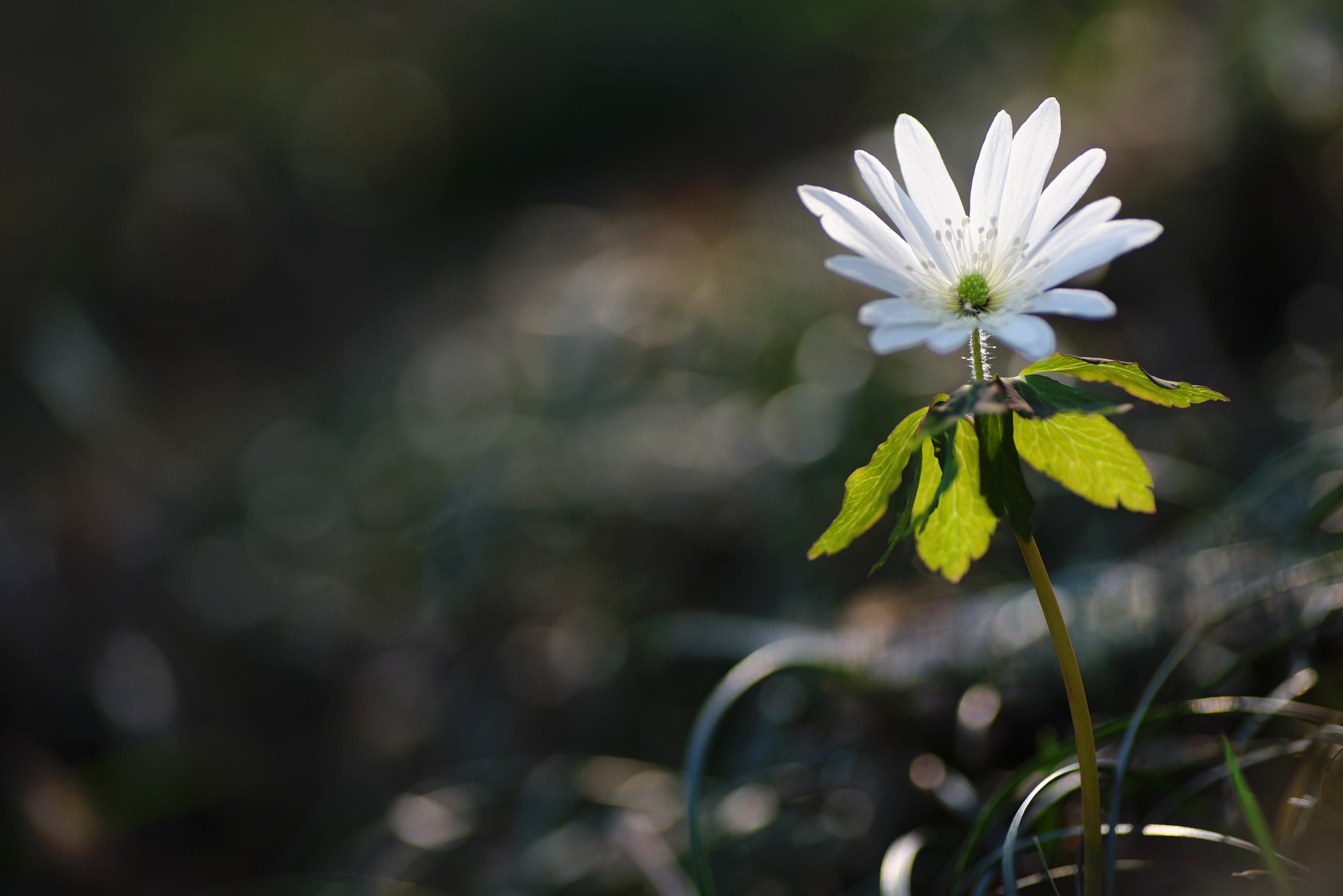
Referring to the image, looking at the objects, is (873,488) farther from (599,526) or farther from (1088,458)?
(599,526)

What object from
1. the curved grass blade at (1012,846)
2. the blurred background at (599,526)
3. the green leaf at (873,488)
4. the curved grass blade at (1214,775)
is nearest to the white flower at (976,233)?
the green leaf at (873,488)

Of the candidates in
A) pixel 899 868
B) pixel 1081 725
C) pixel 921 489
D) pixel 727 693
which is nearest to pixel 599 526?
pixel 727 693

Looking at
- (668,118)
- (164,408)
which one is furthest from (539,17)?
(164,408)

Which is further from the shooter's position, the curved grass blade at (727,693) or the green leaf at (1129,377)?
the curved grass blade at (727,693)

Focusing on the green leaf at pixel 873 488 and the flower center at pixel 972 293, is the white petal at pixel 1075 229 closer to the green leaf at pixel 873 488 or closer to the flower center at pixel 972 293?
the flower center at pixel 972 293

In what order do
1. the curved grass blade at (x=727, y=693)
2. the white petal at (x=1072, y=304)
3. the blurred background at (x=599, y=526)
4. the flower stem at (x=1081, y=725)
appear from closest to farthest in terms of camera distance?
the white petal at (x=1072, y=304) → the flower stem at (x=1081, y=725) → the curved grass blade at (x=727, y=693) → the blurred background at (x=599, y=526)

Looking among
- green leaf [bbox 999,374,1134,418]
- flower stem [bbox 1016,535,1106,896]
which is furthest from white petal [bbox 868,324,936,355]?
flower stem [bbox 1016,535,1106,896]

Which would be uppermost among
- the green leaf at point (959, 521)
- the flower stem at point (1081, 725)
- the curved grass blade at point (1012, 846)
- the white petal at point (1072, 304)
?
the white petal at point (1072, 304)
